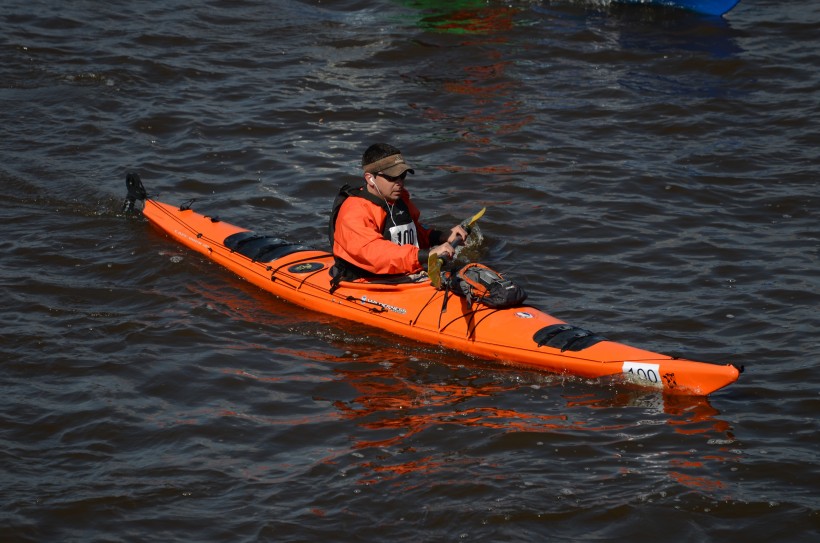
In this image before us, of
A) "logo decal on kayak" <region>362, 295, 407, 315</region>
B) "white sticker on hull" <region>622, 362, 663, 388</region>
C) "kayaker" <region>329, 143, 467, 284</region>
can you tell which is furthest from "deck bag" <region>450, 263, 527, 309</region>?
"white sticker on hull" <region>622, 362, 663, 388</region>

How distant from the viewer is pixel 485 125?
10656mm

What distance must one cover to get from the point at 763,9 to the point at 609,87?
3.61 metres

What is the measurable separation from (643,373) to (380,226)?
1.95 meters

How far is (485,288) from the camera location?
6.52 metres

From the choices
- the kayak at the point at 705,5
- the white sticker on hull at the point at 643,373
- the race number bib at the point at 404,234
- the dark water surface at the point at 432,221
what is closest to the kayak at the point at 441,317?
the white sticker on hull at the point at 643,373

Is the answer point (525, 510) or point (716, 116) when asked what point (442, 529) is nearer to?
point (525, 510)

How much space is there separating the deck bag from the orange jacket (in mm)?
258

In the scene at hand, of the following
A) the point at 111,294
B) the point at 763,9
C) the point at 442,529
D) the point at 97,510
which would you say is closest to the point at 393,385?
the point at 442,529

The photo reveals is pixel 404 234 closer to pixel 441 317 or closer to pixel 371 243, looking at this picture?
pixel 371 243

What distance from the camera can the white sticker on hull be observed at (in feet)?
18.9

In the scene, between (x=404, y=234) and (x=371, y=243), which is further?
(x=404, y=234)

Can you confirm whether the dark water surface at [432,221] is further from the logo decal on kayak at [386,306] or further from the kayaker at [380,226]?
the kayaker at [380,226]

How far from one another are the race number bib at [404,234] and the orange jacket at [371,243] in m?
0.07

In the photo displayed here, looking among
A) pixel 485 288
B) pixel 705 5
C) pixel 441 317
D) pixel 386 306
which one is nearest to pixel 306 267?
pixel 386 306
